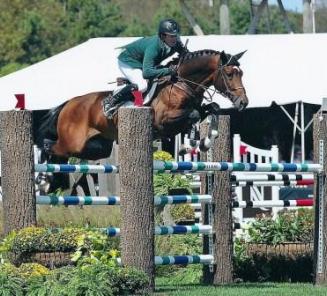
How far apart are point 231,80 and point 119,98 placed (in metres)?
1.58

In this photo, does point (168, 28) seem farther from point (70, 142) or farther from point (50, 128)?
point (50, 128)

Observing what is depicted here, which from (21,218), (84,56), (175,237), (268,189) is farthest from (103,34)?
(21,218)

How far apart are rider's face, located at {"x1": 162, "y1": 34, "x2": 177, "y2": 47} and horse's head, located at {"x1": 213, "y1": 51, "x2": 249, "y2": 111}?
A: 73 centimetres

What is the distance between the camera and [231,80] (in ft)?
53.1

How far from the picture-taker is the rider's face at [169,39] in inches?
619

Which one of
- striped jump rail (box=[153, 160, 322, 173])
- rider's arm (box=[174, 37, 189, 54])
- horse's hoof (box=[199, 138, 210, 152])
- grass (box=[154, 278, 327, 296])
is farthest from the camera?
rider's arm (box=[174, 37, 189, 54])

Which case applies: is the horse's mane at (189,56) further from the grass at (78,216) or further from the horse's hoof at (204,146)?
the horse's hoof at (204,146)

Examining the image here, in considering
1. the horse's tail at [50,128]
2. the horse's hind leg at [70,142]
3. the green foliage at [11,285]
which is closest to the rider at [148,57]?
the horse's hind leg at [70,142]

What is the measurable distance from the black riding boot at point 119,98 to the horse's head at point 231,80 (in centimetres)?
110

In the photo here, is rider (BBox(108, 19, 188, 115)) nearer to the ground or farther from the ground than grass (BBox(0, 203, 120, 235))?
farther from the ground

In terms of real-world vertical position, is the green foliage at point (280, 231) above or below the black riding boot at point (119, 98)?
below

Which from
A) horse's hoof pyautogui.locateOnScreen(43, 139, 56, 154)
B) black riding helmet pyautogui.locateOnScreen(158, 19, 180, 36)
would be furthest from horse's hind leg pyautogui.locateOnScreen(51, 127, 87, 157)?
black riding helmet pyautogui.locateOnScreen(158, 19, 180, 36)

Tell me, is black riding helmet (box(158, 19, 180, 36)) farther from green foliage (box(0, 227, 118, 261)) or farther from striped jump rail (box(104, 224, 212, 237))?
green foliage (box(0, 227, 118, 261))

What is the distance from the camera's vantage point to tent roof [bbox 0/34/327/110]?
24031 millimetres
